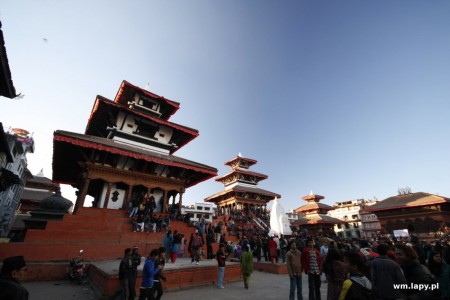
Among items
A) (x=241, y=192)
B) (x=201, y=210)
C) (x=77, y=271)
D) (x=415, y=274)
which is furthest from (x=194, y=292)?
(x=201, y=210)

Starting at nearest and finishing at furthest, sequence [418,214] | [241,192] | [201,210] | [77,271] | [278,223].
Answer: [77,271] → [278,223] → [418,214] → [241,192] → [201,210]

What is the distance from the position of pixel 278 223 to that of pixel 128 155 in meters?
12.8

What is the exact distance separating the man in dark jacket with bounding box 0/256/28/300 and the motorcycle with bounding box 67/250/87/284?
7210mm

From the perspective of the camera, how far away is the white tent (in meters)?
18.0

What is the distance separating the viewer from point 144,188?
15656 mm

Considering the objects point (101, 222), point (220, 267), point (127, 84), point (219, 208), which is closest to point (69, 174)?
point (127, 84)

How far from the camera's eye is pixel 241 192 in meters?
33.4

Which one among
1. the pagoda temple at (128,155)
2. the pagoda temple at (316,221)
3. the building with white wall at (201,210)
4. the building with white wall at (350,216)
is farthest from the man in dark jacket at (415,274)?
the building with white wall at (350,216)

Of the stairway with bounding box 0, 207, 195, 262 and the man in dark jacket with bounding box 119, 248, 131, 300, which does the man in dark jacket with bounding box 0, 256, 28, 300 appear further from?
the stairway with bounding box 0, 207, 195, 262

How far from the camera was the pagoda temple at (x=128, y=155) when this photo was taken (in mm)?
12984

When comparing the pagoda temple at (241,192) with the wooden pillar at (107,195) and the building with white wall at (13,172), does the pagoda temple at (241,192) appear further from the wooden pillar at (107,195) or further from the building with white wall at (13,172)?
the building with white wall at (13,172)

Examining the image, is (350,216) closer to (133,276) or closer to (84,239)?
(84,239)

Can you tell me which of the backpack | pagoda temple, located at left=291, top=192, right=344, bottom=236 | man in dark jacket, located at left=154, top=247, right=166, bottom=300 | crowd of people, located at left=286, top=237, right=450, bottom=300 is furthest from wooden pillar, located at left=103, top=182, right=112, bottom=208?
pagoda temple, located at left=291, top=192, right=344, bottom=236

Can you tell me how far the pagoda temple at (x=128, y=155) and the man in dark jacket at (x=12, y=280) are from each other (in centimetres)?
1082
